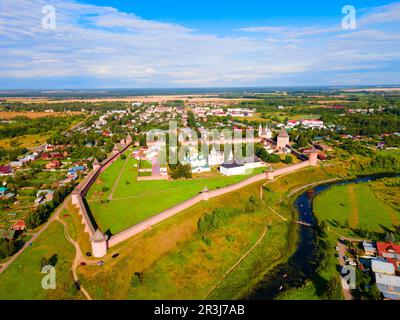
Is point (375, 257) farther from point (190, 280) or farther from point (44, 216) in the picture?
point (44, 216)

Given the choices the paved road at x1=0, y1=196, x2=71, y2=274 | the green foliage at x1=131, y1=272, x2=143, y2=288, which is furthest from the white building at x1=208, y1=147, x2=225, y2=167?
the green foliage at x1=131, y1=272, x2=143, y2=288

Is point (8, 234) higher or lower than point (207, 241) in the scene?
higher

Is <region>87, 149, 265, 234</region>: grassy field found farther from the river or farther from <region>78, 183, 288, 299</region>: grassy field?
the river

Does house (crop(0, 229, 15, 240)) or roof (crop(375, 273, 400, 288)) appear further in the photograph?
house (crop(0, 229, 15, 240))

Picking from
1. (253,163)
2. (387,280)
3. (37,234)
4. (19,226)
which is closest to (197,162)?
(253,163)

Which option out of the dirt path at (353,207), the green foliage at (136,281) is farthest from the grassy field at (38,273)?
the dirt path at (353,207)

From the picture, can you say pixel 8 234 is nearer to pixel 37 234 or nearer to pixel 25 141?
pixel 37 234

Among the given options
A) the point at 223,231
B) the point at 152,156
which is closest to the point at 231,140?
the point at 152,156
